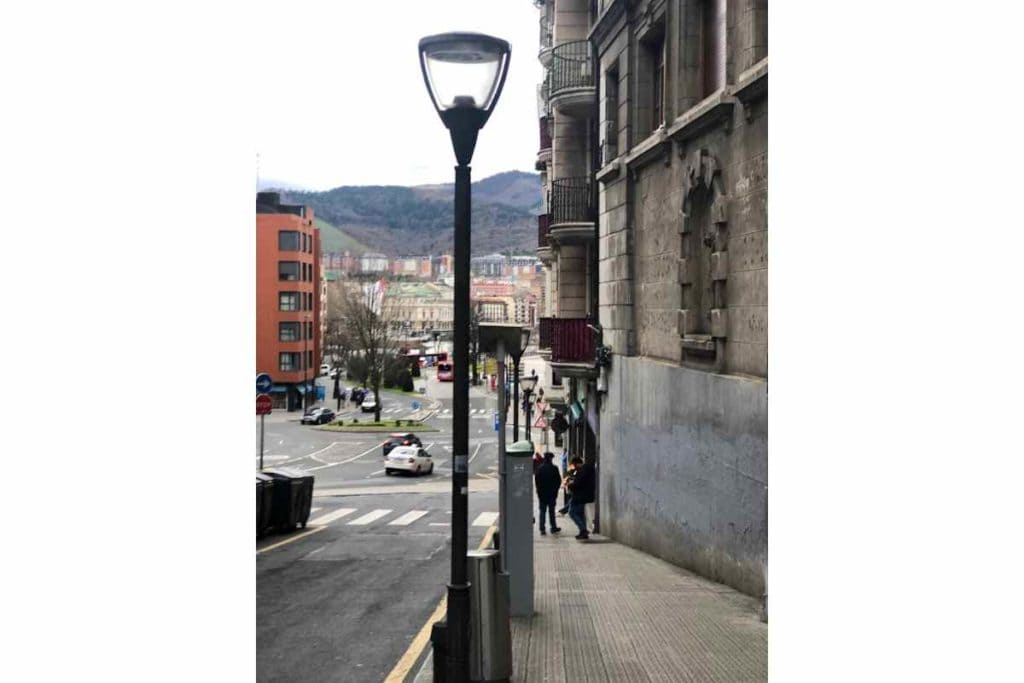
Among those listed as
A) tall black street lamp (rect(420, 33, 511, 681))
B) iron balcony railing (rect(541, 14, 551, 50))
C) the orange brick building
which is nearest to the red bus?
the orange brick building

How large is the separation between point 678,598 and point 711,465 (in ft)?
4.79

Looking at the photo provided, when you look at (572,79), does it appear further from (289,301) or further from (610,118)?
(289,301)

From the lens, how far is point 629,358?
54.0 ft

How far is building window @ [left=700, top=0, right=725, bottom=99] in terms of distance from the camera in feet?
38.9

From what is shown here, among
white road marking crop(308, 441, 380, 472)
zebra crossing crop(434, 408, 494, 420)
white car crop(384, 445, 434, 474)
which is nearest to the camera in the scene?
white car crop(384, 445, 434, 474)

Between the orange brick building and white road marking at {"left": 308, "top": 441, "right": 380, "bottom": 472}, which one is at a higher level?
the orange brick building

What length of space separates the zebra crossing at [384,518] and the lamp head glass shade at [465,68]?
19373 millimetres

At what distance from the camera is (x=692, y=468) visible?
11.8 metres

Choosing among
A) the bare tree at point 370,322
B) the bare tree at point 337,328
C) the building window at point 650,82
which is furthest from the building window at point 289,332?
the building window at point 650,82

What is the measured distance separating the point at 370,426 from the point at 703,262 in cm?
6239

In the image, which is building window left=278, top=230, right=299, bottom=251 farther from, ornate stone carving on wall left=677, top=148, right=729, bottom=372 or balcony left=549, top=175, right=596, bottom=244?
ornate stone carving on wall left=677, top=148, right=729, bottom=372

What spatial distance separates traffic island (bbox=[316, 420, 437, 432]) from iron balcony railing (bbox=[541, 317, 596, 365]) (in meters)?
48.5
